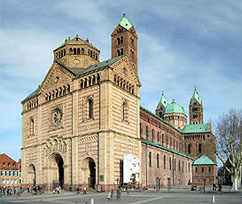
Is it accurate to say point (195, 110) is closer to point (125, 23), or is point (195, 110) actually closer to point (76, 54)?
point (125, 23)

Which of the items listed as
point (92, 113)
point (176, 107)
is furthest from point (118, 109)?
point (176, 107)

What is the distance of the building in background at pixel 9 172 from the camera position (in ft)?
307

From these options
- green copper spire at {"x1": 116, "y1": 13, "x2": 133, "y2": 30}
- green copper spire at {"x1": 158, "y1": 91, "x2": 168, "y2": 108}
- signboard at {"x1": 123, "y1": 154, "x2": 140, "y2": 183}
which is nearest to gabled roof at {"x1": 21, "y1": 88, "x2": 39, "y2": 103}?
signboard at {"x1": 123, "y1": 154, "x2": 140, "y2": 183}

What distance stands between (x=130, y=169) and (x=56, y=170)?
14220 mm

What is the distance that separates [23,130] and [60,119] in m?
13.1

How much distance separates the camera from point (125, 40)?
7550 centimetres

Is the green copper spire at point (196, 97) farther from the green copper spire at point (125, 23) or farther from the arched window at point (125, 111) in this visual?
the arched window at point (125, 111)

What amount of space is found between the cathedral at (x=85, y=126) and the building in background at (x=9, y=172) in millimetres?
35463

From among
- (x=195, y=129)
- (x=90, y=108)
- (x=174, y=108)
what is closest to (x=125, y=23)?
(x=90, y=108)

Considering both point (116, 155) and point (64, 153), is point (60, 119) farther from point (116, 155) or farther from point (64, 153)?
point (116, 155)

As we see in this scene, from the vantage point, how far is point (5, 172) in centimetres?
9488

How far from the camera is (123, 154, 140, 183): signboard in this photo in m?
47.9

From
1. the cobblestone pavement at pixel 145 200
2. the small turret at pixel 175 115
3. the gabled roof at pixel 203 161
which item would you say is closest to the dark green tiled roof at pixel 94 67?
the cobblestone pavement at pixel 145 200

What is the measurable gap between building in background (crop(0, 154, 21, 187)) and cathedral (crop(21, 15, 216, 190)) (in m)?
35.5
